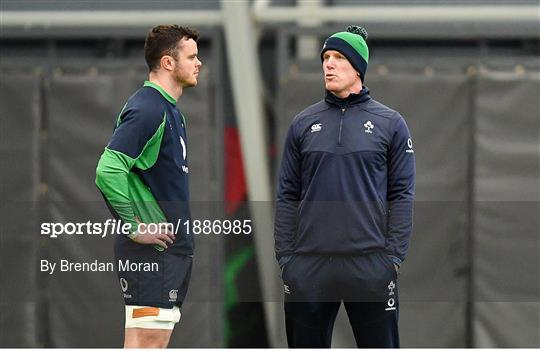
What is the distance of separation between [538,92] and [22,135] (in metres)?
4.29

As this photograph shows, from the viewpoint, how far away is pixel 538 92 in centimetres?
955

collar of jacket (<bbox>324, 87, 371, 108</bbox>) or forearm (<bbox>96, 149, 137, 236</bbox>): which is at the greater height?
collar of jacket (<bbox>324, 87, 371, 108</bbox>)

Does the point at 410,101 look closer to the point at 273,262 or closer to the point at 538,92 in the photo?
the point at 538,92

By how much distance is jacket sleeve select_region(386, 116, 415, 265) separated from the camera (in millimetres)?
5277

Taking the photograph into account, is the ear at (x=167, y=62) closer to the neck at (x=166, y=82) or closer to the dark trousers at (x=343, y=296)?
the neck at (x=166, y=82)

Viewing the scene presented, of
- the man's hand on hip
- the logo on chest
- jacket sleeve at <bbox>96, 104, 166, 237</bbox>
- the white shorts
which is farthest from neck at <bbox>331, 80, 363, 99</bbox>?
the white shorts

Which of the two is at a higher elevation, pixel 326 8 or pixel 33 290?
pixel 326 8

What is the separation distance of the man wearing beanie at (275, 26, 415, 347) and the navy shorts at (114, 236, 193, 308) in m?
0.52

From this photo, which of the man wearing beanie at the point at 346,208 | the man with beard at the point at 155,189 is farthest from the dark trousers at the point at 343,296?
the man with beard at the point at 155,189

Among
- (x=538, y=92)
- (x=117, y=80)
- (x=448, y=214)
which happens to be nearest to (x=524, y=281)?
(x=448, y=214)

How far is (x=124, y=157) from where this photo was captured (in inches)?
201

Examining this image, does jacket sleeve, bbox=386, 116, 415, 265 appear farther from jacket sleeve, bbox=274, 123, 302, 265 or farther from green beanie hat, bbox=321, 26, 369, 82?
jacket sleeve, bbox=274, 123, 302, 265

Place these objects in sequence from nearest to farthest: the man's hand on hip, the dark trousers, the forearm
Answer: the forearm
the man's hand on hip
the dark trousers

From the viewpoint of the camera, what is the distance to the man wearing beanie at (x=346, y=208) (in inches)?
207
